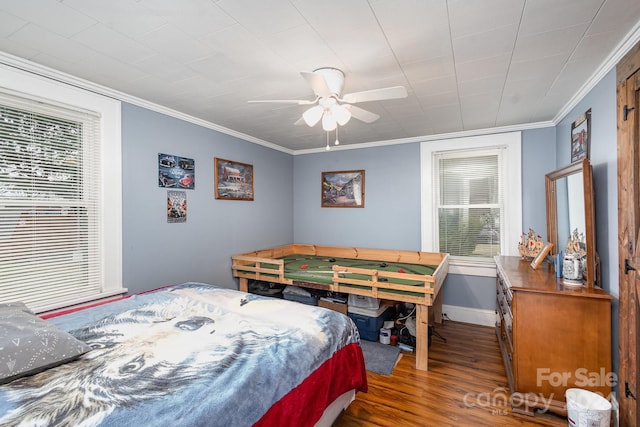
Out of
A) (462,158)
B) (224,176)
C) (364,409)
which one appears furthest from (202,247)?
(462,158)

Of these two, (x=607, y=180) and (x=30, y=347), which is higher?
(x=607, y=180)

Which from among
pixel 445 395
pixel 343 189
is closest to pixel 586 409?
pixel 445 395

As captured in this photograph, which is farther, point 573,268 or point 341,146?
point 341,146

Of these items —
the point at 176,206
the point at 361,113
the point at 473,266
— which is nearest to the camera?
the point at 361,113

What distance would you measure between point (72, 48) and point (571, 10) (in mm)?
2811

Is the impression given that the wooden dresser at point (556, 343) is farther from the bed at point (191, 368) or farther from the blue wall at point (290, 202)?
the bed at point (191, 368)

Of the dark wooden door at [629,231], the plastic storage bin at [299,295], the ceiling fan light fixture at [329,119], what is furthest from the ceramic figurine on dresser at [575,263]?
the plastic storage bin at [299,295]

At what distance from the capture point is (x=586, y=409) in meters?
1.75

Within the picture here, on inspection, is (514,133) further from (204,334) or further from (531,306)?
(204,334)

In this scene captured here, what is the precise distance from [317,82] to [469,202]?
2.91 metres

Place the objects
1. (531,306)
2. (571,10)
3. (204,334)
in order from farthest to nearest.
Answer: (531,306) → (204,334) → (571,10)

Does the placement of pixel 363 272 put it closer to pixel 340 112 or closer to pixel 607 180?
pixel 340 112

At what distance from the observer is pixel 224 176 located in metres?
3.58

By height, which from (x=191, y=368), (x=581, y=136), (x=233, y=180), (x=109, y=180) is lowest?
(x=191, y=368)
